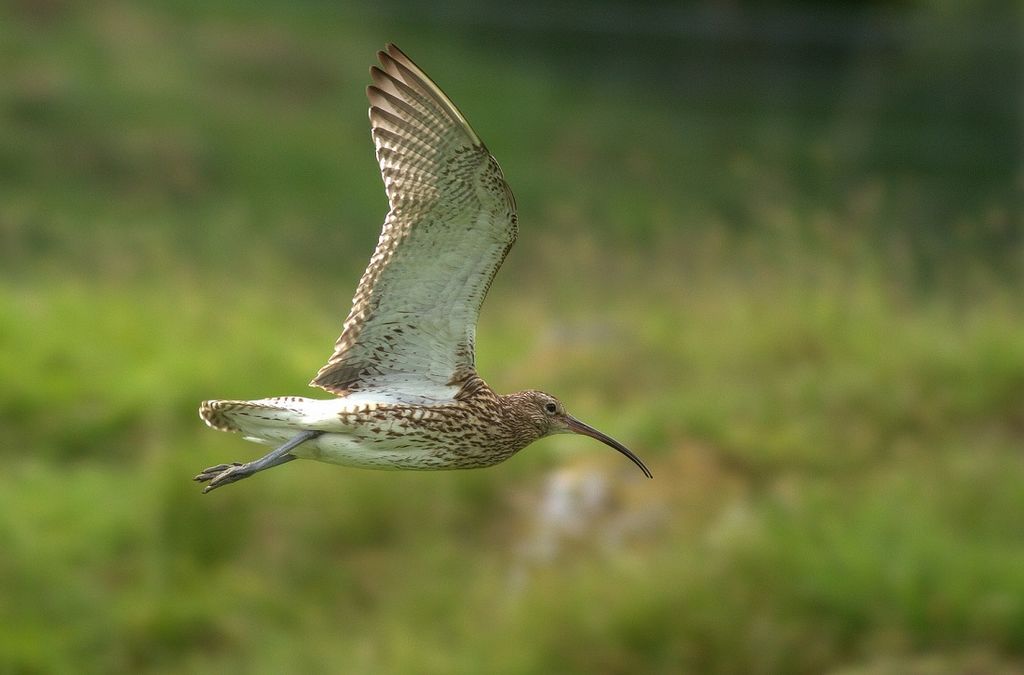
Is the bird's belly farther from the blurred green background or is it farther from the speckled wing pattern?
the blurred green background

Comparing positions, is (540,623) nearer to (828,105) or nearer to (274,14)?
(828,105)

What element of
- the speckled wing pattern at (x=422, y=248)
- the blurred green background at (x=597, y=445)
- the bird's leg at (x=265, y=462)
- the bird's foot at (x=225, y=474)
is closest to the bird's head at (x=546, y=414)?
the speckled wing pattern at (x=422, y=248)

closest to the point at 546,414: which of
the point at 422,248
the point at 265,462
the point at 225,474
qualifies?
the point at 422,248

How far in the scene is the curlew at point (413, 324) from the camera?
5977mm

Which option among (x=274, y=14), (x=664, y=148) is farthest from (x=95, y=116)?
(x=664, y=148)

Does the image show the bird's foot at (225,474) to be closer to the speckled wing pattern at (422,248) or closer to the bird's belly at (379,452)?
the bird's belly at (379,452)

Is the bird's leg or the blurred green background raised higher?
the blurred green background

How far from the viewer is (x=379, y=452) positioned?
613 centimetres

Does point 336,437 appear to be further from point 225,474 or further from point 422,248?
point 422,248

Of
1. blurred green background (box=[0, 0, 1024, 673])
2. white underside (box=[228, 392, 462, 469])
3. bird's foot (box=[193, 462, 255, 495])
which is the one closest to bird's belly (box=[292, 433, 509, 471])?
white underside (box=[228, 392, 462, 469])

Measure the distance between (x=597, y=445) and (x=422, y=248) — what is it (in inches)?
258

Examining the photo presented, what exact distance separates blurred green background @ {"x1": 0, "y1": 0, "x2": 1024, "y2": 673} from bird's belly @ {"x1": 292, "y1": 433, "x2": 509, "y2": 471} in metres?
4.58

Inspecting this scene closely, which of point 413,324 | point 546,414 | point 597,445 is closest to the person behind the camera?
point 413,324

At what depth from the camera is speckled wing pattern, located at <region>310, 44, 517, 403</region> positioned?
19.5 feet
